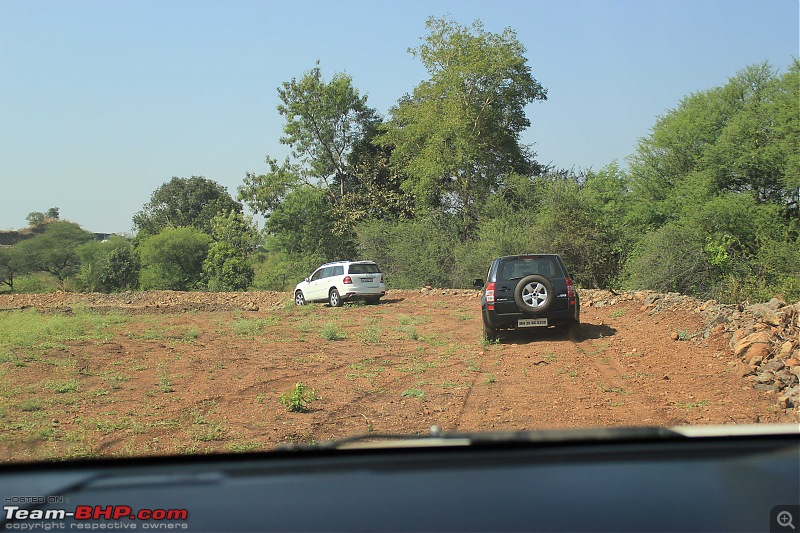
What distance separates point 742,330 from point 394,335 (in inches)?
316

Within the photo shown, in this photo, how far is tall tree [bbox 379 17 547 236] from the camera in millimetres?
39188

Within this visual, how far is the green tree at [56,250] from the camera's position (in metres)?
59.6

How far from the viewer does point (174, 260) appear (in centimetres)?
5344

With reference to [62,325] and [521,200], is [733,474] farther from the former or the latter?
[521,200]

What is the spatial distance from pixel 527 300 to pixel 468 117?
26.3 m

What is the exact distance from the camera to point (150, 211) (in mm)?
74875

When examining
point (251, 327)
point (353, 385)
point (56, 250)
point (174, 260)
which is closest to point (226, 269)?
point (174, 260)

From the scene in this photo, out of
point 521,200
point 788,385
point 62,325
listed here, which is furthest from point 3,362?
point 521,200

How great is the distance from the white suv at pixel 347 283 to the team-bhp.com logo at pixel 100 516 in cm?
2470

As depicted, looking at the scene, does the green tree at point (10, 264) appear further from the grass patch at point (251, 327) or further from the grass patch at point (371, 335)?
Answer: the grass patch at point (371, 335)

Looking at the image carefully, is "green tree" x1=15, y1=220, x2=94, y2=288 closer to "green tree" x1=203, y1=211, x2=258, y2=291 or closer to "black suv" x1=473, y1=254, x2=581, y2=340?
"green tree" x1=203, y1=211, x2=258, y2=291

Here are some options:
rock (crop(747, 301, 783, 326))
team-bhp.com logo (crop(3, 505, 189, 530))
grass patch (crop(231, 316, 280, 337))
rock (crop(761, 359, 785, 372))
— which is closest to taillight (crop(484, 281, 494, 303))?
rock (crop(747, 301, 783, 326))

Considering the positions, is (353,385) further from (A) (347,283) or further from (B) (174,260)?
(B) (174,260)

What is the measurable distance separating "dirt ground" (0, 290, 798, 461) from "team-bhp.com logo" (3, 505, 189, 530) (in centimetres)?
385
